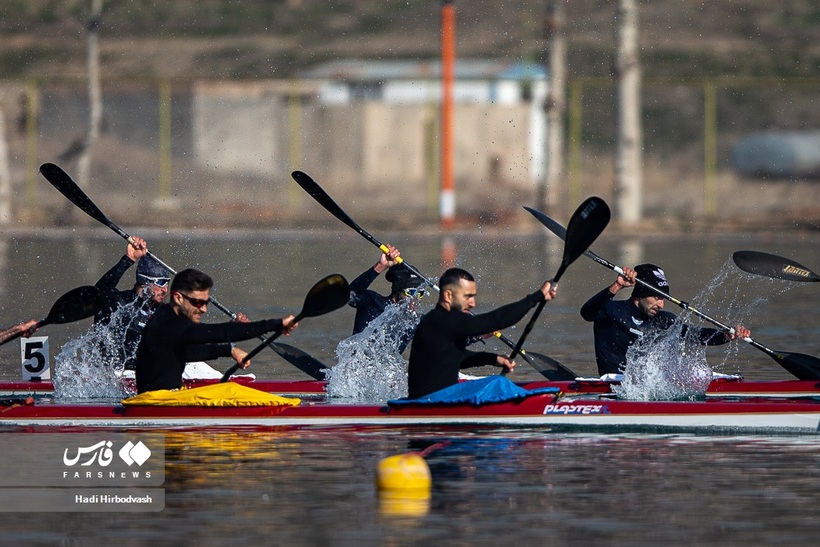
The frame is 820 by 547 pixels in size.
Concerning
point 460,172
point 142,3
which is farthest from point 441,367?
point 142,3

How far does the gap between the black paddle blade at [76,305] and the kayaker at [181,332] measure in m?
1.46

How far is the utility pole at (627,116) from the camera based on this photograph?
115 feet

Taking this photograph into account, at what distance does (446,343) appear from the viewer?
13.0 metres

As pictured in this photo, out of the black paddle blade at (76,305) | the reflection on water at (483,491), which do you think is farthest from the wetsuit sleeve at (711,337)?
the black paddle blade at (76,305)

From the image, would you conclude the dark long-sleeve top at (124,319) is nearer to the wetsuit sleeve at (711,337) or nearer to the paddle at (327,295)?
the paddle at (327,295)

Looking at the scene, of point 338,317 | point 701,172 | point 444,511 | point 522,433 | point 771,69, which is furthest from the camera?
point 771,69

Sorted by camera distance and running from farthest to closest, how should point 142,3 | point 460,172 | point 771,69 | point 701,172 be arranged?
point 142,3, point 771,69, point 701,172, point 460,172

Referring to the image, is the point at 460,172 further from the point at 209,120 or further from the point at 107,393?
the point at 107,393

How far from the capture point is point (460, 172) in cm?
4497

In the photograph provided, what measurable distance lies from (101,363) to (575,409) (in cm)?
424

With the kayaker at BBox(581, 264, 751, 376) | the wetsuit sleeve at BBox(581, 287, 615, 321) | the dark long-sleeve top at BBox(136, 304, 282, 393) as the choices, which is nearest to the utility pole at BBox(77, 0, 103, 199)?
the wetsuit sleeve at BBox(581, 287, 615, 321)

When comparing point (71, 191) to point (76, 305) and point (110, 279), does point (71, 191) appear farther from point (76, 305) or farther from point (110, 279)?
point (76, 305)

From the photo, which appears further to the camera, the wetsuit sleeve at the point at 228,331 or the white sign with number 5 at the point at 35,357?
the white sign with number 5 at the point at 35,357

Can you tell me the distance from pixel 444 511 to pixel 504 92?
36.5 metres
